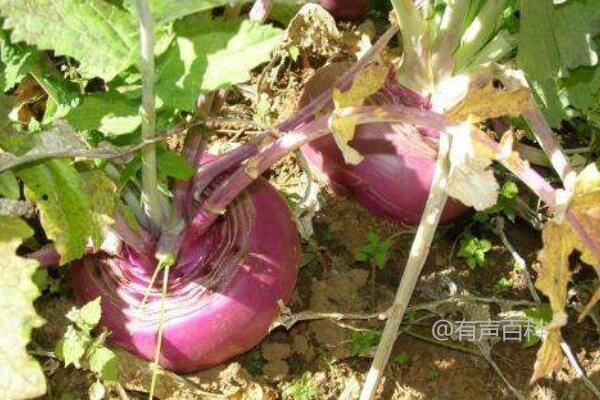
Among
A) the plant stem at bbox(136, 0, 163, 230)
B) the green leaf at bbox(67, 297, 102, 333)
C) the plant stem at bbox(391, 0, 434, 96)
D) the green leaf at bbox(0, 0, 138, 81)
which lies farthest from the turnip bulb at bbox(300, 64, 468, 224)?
the green leaf at bbox(0, 0, 138, 81)

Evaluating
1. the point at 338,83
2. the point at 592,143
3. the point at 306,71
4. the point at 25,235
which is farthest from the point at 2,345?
the point at 592,143

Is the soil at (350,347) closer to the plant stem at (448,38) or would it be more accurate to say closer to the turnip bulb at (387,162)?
the turnip bulb at (387,162)

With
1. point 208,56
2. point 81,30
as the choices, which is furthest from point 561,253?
point 81,30

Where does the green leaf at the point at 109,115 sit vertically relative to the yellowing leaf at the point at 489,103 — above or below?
below

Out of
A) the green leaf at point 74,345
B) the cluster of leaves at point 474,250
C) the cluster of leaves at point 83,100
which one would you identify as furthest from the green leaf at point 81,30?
the cluster of leaves at point 474,250

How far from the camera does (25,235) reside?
2.95 ft

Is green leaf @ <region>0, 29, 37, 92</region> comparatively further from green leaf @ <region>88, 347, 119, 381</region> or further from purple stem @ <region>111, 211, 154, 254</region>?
green leaf @ <region>88, 347, 119, 381</region>

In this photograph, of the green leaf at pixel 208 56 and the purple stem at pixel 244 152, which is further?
the purple stem at pixel 244 152

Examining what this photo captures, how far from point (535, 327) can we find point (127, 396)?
27.1 inches

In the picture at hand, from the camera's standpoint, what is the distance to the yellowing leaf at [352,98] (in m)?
0.90

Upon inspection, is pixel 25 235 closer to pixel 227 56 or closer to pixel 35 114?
pixel 227 56

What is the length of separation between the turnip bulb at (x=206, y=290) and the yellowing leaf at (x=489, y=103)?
0.44 metres

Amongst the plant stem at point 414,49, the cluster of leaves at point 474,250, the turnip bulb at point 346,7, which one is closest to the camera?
the plant stem at point 414,49

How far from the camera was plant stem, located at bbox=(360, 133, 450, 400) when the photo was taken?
1251mm
